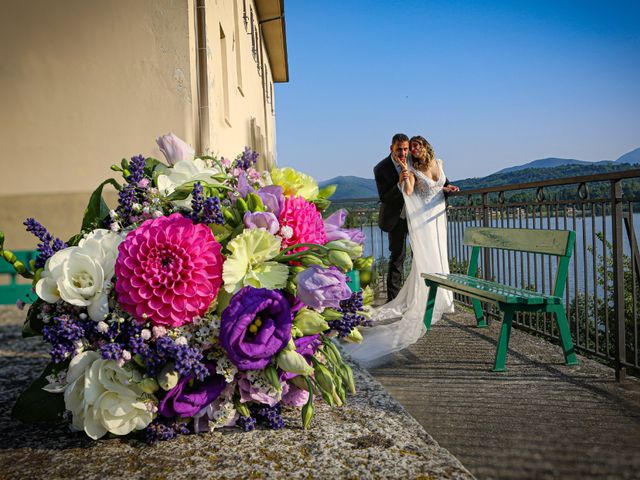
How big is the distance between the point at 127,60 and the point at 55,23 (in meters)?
0.90

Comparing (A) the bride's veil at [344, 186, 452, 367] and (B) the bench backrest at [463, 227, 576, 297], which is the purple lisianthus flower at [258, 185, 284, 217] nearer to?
(B) the bench backrest at [463, 227, 576, 297]

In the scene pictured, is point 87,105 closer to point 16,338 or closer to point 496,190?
point 16,338

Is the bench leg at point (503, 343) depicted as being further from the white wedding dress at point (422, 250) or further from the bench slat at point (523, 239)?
the white wedding dress at point (422, 250)

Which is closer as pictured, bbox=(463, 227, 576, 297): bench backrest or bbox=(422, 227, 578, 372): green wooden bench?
bbox=(422, 227, 578, 372): green wooden bench

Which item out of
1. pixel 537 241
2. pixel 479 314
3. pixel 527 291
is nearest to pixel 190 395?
pixel 527 291

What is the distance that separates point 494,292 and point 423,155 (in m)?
3.24

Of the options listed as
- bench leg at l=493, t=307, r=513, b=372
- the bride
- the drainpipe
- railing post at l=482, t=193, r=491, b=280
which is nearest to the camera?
bench leg at l=493, t=307, r=513, b=372

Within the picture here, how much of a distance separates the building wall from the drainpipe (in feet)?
0.14

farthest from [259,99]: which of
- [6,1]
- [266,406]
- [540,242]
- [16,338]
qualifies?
[266,406]

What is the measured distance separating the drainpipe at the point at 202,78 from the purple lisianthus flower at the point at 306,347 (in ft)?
16.4

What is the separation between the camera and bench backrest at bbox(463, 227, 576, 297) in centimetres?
423

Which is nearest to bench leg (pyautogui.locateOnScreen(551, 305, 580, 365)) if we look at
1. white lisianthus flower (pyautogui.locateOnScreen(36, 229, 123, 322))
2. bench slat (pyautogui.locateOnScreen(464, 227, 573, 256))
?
bench slat (pyautogui.locateOnScreen(464, 227, 573, 256))

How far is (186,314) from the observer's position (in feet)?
3.95

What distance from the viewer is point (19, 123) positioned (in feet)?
19.8
